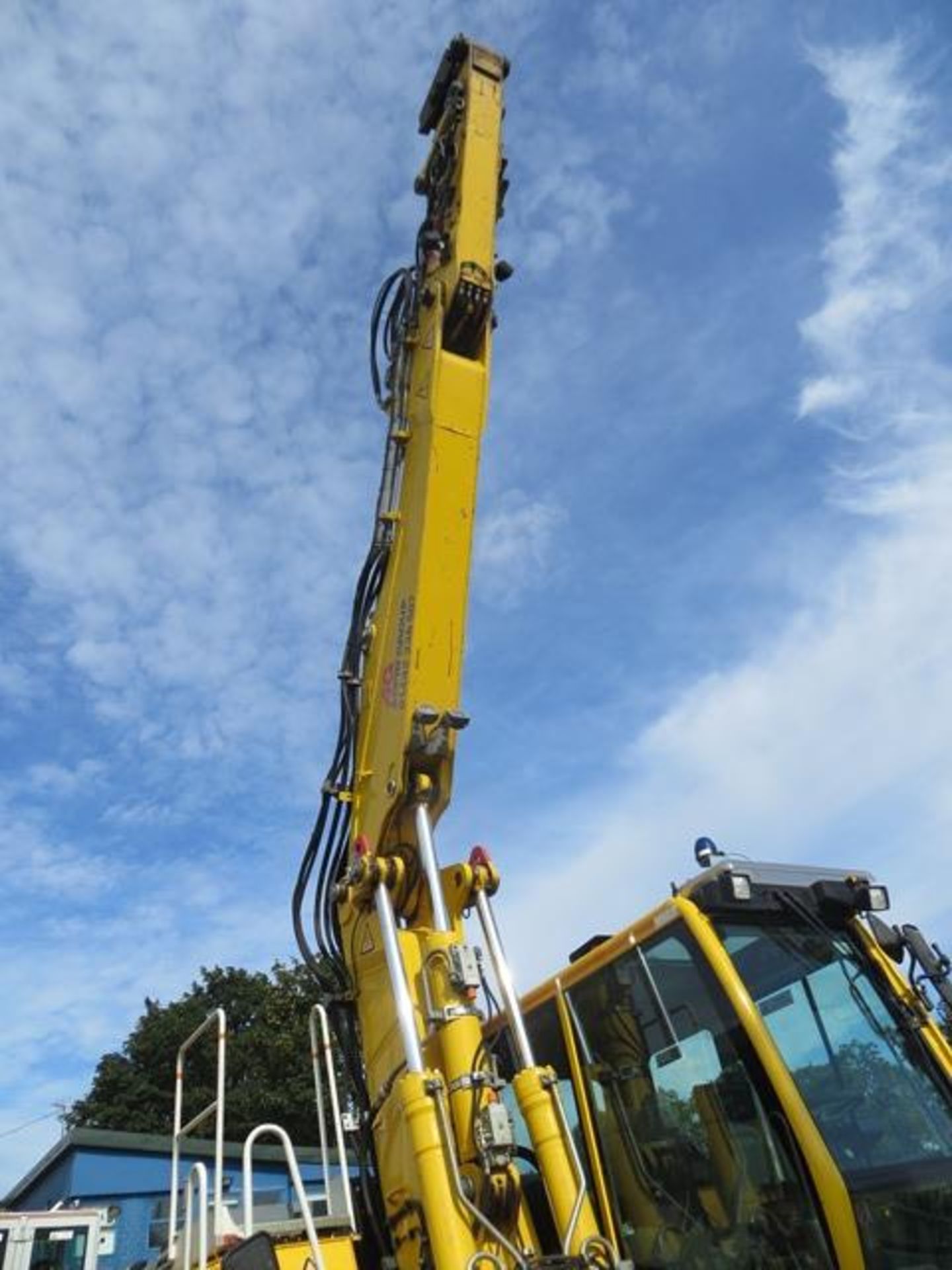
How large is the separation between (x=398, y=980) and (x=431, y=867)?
499mm

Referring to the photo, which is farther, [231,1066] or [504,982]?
[231,1066]

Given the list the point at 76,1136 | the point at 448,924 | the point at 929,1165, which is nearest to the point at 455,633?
the point at 448,924

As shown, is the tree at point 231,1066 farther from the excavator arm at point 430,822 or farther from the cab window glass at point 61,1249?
the excavator arm at point 430,822

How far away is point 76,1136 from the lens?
50.8ft

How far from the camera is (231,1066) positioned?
29078 millimetres

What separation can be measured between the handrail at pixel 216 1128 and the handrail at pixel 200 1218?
5 centimetres

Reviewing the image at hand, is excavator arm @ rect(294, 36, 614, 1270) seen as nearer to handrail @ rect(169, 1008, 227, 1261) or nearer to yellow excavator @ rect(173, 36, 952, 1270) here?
yellow excavator @ rect(173, 36, 952, 1270)

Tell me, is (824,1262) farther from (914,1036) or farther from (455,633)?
(455,633)

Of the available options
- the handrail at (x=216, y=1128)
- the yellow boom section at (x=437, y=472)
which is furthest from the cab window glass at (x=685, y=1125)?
the handrail at (x=216, y=1128)

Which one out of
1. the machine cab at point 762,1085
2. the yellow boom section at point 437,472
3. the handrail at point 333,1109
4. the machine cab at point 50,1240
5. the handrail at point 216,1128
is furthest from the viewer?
the machine cab at point 50,1240

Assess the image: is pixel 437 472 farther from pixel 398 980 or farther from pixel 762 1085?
pixel 762 1085

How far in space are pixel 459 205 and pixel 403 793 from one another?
10.9ft

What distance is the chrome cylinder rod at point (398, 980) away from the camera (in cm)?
343

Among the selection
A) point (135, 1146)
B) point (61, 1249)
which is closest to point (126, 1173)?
point (135, 1146)
